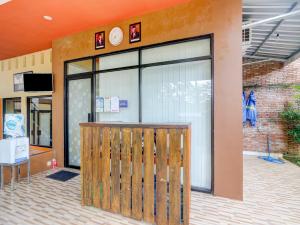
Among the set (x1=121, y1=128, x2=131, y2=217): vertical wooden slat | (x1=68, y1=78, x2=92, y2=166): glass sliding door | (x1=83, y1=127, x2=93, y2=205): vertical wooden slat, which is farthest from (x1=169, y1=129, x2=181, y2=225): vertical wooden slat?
(x1=68, y1=78, x2=92, y2=166): glass sliding door

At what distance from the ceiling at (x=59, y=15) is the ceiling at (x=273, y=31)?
1710 millimetres

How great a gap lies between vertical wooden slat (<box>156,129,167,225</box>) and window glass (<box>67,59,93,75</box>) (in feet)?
9.15

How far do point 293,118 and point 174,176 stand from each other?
5.27 meters

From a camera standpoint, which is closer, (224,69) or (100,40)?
(224,69)

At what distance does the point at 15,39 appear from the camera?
172 inches

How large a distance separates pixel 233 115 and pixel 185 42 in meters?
1.51

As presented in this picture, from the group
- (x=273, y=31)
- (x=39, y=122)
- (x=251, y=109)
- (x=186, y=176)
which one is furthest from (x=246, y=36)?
(x=39, y=122)

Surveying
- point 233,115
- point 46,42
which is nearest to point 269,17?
point 233,115

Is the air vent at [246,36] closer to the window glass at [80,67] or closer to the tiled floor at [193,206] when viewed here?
the tiled floor at [193,206]

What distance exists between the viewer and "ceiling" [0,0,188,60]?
2.96m

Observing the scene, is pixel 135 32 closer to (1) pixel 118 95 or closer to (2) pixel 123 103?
(1) pixel 118 95

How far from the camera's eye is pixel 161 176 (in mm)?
2053

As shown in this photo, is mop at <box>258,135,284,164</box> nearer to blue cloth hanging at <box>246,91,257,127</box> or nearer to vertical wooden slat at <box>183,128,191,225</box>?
blue cloth hanging at <box>246,91,257,127</box>

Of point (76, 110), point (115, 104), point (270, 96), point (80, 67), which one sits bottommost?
point (76, 110)
